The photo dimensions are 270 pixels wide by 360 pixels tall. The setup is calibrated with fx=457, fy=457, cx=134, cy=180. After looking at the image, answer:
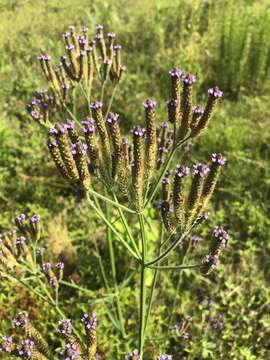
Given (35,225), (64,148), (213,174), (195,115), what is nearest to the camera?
(64,148)

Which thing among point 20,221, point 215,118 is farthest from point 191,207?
point 215,118

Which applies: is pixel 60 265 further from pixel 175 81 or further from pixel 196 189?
pixel 175 81

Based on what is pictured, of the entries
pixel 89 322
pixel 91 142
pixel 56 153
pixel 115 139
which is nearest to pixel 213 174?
pixel 115 139

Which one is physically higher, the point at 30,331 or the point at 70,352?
the point at 70,352

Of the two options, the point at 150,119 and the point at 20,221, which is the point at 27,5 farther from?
the point at 150,119

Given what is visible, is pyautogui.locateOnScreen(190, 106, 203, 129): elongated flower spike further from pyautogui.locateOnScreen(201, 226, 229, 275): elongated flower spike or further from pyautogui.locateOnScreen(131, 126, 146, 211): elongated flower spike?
pyautogui.locateOnScreen(201, 226, 229, 275): elongated flower spike

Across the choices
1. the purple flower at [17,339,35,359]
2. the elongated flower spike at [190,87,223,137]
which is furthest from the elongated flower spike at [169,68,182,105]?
the purple flower at [17,339,35,359]

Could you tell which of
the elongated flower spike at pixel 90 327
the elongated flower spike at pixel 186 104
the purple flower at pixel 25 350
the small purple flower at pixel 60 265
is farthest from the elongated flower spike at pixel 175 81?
the purple flower at pixel 25 350
